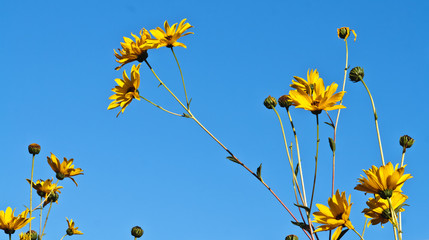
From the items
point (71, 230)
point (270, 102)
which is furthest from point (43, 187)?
point (270, 102)

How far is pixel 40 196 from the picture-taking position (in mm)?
4949

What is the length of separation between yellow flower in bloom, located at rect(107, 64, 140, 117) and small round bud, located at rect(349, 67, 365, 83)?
1.37 meters

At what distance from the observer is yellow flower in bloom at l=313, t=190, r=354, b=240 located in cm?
218

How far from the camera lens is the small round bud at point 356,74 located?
3.12 metres

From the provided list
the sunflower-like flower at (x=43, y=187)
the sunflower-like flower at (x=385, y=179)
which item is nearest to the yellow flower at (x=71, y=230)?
the sunflower-like flower at (x=43, y=187)

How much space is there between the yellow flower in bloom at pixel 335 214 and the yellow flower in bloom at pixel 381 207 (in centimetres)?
14

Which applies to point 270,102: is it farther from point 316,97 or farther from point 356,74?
point 316,97

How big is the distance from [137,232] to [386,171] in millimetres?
3039

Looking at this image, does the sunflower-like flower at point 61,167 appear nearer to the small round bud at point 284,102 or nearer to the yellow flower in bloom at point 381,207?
the small round bud at point 284,102

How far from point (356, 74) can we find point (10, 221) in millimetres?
2970

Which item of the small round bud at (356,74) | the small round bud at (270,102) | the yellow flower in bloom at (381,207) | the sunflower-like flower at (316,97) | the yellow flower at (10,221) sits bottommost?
the yellow flower in bloom at (381,207)

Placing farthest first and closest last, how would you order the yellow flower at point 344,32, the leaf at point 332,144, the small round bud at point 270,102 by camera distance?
the yellow flower at point 344,32
the small round bud at point 270,102
the leaf at point 332,144

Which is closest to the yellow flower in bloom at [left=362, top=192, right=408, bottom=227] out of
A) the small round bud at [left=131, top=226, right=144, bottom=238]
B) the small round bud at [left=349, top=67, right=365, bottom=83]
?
the small round bud at [left=349, top=67, right=365, bottom=83]

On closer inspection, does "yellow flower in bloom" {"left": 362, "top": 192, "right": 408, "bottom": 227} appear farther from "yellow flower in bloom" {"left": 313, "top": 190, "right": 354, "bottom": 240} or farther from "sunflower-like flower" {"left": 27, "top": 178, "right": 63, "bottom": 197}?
"sunflower-like flower" {"left": 27, "top": 178, "right": 63, "bottom": 197}
